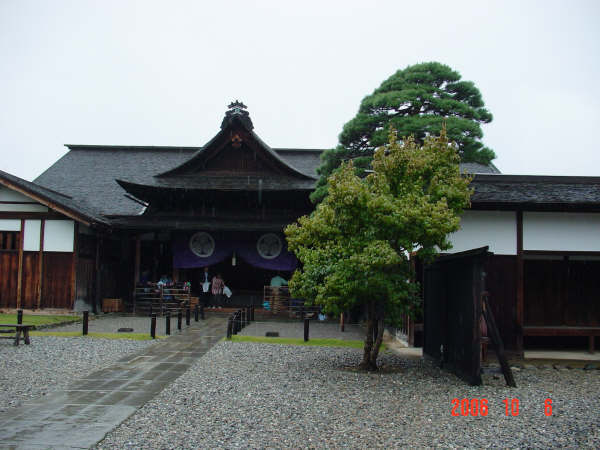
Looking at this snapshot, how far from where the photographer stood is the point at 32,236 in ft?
65.9

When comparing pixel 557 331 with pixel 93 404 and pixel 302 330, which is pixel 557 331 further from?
pixel 93 404

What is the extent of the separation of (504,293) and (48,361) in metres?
9.96

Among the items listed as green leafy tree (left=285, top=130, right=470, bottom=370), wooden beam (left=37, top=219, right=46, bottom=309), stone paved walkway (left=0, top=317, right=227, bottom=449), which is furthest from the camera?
wooden beam (left=37, top=219, right=46, bottom=309)

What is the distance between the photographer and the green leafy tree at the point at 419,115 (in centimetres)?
1662

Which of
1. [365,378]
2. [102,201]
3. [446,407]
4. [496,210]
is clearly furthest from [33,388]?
[102,201]

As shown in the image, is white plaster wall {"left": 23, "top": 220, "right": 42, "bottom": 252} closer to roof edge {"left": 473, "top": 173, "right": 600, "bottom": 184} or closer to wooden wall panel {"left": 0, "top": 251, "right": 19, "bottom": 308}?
wooden wall panel {"left": 0, "top": 251, "right": 19, "bottom": 308}

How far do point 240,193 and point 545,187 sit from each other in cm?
1336

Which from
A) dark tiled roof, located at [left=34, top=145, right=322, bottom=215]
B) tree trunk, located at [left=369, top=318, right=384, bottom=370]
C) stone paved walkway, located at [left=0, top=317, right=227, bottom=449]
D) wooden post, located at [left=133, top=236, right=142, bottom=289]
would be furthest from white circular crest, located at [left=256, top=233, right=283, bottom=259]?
tree trunk, located at [left=369, top=318, right=384, bottom=370]

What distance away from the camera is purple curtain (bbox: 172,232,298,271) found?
2236 centimetres

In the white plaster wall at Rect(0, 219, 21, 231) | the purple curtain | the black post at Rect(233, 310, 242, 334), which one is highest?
the white plaster wall at Rect(0, 219, 21, 231)

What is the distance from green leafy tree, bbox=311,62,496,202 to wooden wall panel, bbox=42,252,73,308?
10.4m

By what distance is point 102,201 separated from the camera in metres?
26.0

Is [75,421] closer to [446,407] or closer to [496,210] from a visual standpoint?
[446,407]

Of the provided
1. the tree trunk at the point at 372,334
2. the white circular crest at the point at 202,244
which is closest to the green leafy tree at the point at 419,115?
the white circular crest at the point at 202,244
